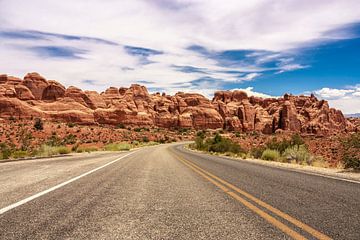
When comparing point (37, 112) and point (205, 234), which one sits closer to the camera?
point (205, 234)

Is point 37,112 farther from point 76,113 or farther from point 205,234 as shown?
point 205,234

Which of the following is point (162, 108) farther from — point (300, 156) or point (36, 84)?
point (300, 156)

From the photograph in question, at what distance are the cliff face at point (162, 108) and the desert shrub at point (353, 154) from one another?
10427 centimetres

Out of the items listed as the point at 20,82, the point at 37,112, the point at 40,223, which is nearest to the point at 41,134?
the point at 37,112

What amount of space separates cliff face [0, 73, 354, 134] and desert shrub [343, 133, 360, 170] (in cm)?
10427

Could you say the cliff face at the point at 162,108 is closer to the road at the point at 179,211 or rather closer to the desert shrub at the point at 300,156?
the desert shrub at the point at 300,156

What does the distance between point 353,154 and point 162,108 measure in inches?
5719

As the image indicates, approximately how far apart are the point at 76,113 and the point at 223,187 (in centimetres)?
11146

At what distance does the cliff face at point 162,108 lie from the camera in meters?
114

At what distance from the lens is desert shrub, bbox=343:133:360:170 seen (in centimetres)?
1538

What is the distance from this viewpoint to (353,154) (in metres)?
16.0

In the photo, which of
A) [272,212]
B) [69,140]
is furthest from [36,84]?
[272,212]

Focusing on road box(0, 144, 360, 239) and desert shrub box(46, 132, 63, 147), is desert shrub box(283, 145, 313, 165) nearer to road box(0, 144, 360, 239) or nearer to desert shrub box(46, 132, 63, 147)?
road box(0, 144, 360, 239)

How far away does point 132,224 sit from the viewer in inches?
200
